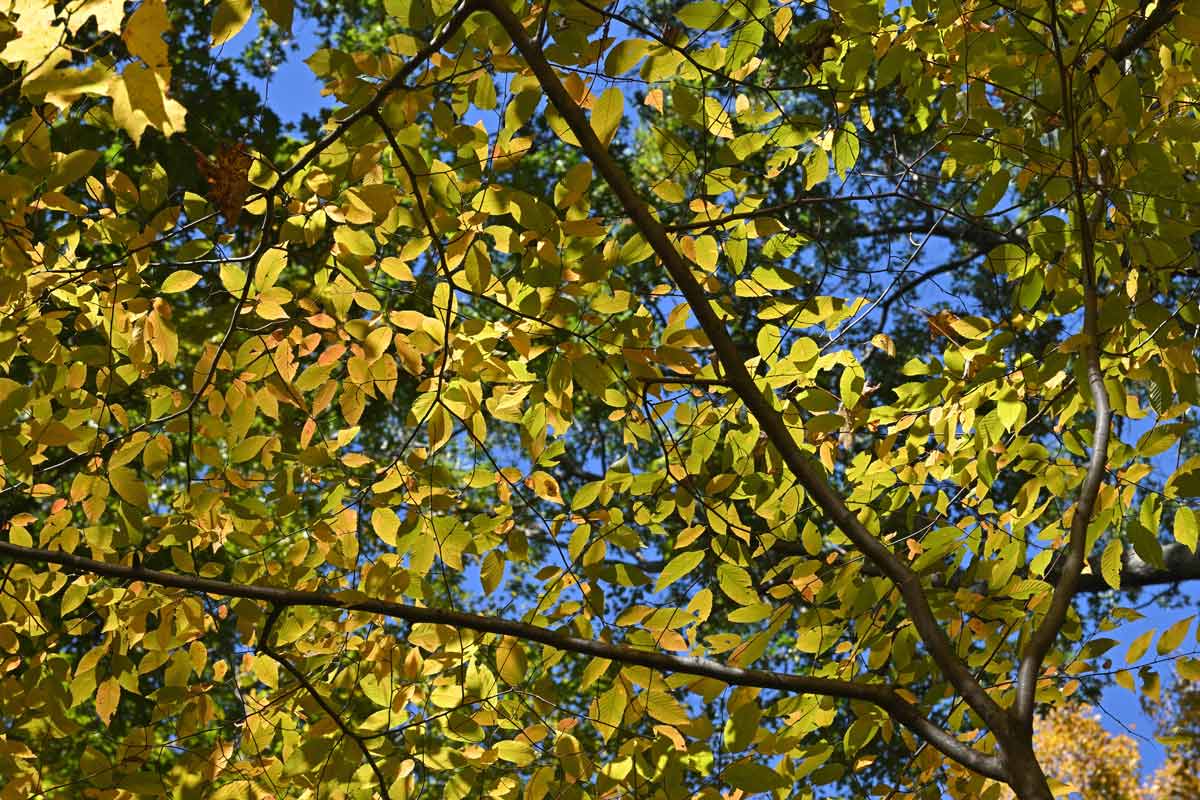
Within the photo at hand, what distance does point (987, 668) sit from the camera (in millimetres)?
3541

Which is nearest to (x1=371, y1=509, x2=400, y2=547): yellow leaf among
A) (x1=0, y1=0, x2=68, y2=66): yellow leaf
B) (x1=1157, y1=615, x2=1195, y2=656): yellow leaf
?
(x1=0, y1=0, x2=68, y2=66): yellow leaf

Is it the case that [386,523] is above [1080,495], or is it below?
below

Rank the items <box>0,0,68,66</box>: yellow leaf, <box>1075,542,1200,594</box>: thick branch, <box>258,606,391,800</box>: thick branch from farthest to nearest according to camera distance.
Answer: <box>1075,542,1200,594</box>: thick branch
<box>258,606,391,800</box>: thick branch
<box>0,0,68,66</box>: yellow leaf

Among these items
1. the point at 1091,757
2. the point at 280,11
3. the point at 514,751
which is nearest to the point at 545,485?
the point at 514,751

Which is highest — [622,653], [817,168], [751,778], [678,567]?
[817,168]

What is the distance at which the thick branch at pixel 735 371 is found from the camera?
240cm

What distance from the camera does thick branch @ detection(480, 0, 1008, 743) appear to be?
7.86 ft

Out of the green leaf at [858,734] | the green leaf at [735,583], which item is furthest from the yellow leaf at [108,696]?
the green leaf at [858,734]

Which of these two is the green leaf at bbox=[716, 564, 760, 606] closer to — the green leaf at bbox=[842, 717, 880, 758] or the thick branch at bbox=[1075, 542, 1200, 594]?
the green leaf at bbox=[842, 717, 880, 758]

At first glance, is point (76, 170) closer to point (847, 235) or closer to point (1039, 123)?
point (1039, 123)

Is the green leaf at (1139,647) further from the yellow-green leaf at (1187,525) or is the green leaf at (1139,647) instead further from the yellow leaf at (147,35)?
the yellow leaf at (147,35)

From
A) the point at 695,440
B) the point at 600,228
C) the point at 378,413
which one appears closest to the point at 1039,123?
the point at 695,440

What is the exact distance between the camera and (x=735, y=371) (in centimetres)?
260

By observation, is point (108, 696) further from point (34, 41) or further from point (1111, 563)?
point (1111, 563)
